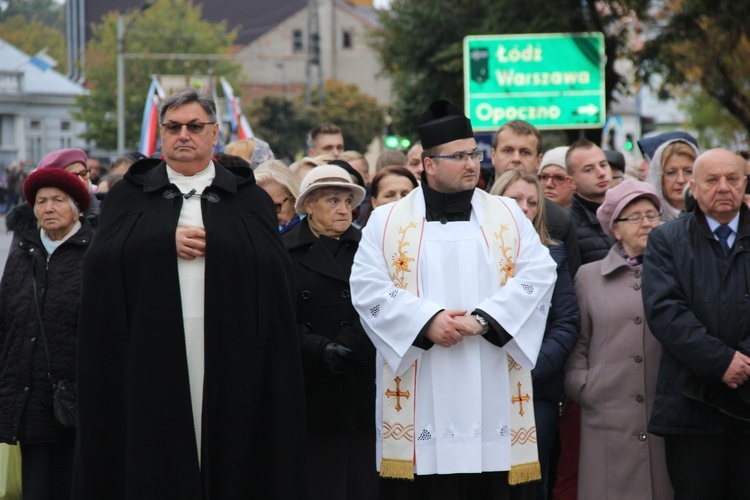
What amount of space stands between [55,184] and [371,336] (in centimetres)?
211

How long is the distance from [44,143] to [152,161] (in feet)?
207

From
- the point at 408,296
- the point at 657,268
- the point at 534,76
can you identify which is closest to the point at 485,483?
the point at 408,296

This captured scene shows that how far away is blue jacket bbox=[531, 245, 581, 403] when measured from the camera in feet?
21.5

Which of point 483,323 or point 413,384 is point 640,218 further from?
point 413,384

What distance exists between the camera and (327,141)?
1097cm

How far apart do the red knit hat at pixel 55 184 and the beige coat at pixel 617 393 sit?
2.85 metres

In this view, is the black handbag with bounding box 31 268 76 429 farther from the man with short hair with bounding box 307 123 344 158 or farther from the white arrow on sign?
the white arrow on sign

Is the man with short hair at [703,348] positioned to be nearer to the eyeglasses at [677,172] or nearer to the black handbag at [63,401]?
the eyeglasses at [677,172]

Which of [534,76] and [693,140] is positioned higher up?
[534,76]

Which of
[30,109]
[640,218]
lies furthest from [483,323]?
[30,109]

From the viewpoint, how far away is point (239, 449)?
216 inches

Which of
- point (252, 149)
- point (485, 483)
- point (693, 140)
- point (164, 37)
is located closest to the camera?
point (485, 483)

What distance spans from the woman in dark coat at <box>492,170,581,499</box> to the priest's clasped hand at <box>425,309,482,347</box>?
3.46 ft

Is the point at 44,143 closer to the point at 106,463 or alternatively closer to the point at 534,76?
the point at 534,76
